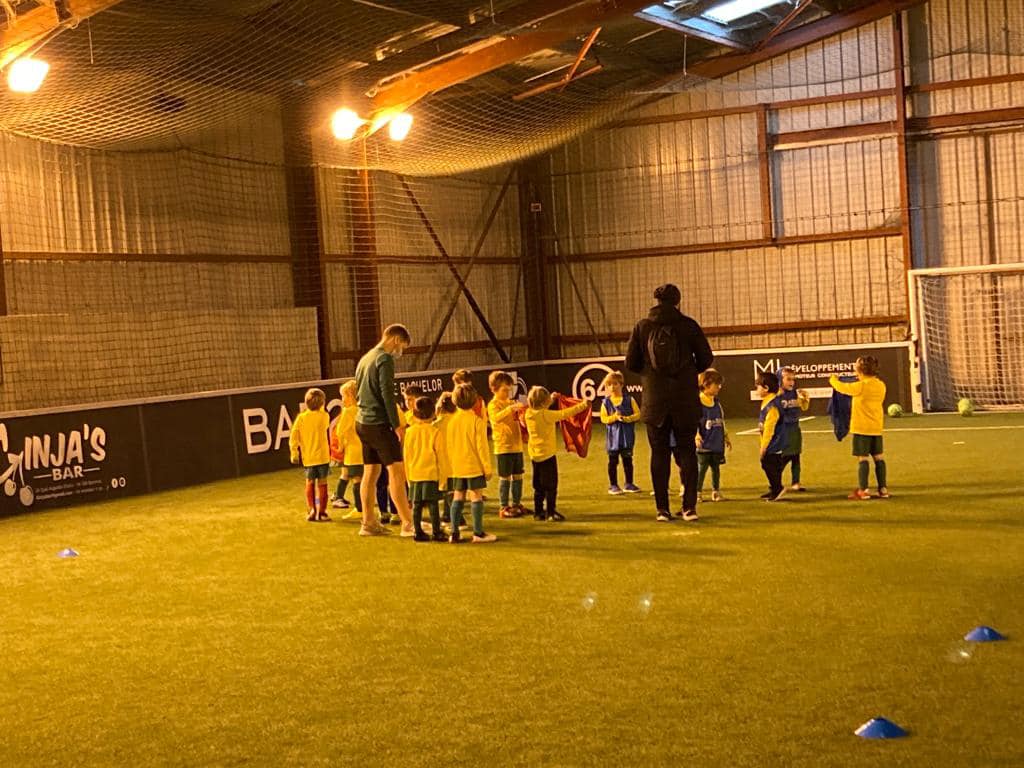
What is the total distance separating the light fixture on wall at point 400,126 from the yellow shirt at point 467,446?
23.0 feet

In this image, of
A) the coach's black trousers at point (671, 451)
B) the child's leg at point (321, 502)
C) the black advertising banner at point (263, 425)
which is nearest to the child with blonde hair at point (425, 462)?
the coach's black trousers at point (671, 451)

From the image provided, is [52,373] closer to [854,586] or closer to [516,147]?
[516,147]

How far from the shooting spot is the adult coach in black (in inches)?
404

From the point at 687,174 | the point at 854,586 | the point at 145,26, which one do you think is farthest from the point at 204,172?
the point at 854,586

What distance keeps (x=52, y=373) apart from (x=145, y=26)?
5197mm

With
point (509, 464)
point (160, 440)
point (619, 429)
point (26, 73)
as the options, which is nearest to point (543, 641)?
point (509, 464)

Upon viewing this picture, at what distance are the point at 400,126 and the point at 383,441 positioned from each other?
24.0 feet

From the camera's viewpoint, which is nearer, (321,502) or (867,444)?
(867,444)

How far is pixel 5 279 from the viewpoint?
1614cm

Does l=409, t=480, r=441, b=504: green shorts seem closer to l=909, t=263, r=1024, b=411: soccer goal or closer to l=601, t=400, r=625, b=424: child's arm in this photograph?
l=601, t=400, r=625, b=424: child's arm

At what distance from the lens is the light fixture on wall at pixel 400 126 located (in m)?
16.3

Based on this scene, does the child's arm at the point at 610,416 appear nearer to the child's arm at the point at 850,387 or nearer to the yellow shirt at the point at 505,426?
the yellow shirt at the point at 505,426

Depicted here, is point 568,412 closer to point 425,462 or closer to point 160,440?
point 425,462

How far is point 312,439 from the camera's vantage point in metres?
12.1
